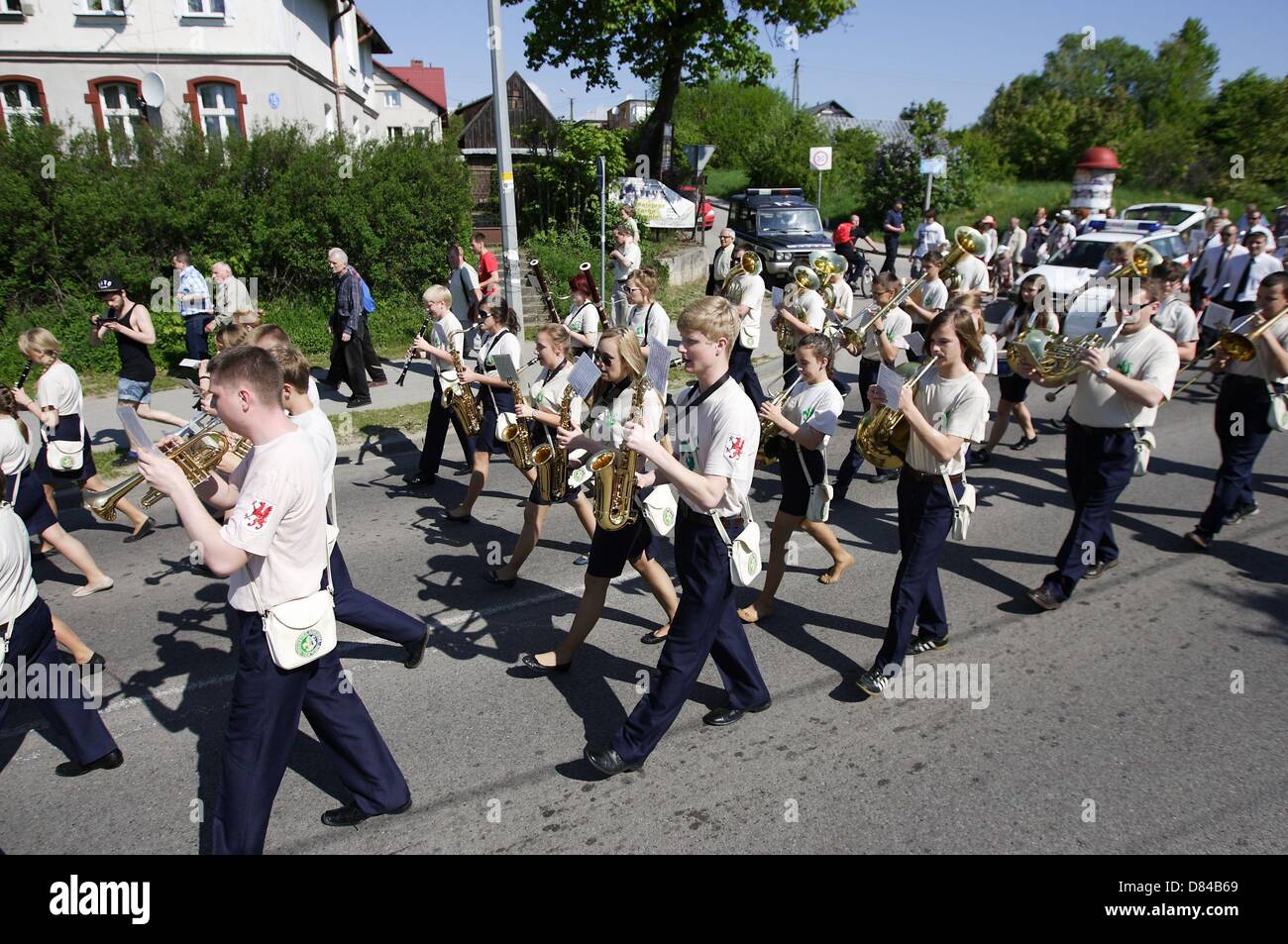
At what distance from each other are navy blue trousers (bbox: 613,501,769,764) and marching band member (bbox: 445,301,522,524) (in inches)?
130

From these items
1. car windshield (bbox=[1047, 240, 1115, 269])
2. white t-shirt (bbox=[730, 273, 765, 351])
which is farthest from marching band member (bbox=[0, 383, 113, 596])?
car windshield (bbox=[1047, 240, 1115, 269])

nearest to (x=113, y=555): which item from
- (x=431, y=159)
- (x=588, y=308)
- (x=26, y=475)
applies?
(x=26, y=475)

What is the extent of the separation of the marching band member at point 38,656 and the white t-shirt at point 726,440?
2868mm

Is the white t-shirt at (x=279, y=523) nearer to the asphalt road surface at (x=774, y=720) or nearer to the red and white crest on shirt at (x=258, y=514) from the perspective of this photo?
the red and white crest on shirt at (x=258, y=514)

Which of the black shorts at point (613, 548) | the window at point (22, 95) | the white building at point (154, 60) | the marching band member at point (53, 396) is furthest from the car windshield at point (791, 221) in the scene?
the black shorts at point (613, 548)

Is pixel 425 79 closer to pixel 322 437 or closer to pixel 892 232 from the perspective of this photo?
pixel 892 232

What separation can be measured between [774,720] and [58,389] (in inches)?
227

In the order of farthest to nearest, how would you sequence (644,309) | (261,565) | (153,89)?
1. (153,89)
2. (644,309)
3. (261,565)

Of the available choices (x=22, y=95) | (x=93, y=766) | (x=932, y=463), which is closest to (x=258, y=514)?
(x=93, y=766)

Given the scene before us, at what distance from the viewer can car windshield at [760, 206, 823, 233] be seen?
20750 millimetres

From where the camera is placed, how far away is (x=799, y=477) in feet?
17.3

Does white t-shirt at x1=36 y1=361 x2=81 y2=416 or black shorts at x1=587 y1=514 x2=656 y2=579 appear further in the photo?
white t-shirt at x1=36 y1=361 x2=81 y2=416

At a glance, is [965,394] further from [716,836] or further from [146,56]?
[146,56]

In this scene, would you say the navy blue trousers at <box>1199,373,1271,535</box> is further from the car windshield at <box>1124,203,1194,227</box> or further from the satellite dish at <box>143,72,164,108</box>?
the satellite dish at <box>143,72,164,108</box>
